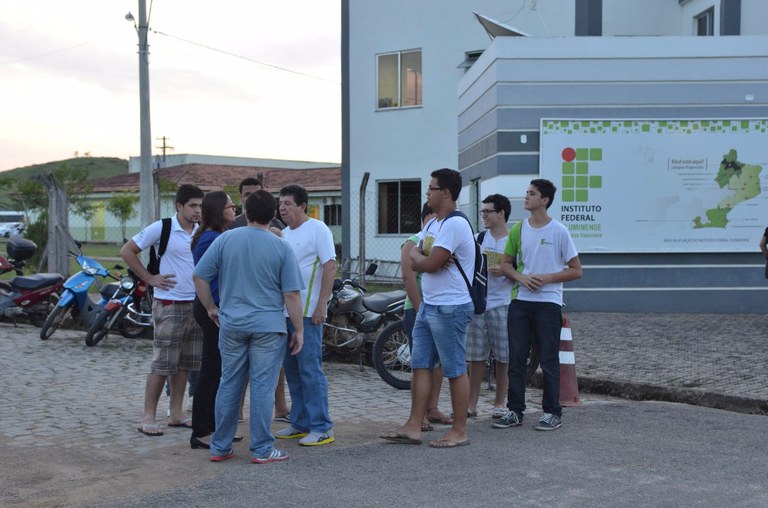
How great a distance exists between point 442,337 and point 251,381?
1.34 metres

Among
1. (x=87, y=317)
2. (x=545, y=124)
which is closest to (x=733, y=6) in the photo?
(x=545, y=124)

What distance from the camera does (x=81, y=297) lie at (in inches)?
526

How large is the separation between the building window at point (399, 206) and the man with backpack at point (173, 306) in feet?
56.5

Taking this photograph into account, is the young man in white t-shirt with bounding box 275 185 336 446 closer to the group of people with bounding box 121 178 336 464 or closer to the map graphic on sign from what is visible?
the group of people with bounding box 121 178 336 464

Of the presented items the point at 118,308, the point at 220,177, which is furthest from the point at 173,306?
the point at 220,177

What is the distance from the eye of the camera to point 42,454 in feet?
21.9

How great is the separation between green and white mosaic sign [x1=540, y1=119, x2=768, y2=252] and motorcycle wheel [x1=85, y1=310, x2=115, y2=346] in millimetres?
6720

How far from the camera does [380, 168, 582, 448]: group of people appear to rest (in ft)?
22.2

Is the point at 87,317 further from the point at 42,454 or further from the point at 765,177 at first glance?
the point at 765,177

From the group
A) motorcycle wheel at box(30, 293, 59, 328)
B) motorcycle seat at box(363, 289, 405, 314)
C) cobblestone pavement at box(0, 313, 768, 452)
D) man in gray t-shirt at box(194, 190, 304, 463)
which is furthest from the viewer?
motorcycle wheel at box(30, 293, 59, 328)

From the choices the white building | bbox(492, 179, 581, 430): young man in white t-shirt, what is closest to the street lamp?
the white building

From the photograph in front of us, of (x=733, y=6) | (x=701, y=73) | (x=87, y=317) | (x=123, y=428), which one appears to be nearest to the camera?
(x=123, y=428)

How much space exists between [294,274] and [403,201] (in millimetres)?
18842

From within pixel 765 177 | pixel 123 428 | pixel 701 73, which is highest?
pixel 701 73
